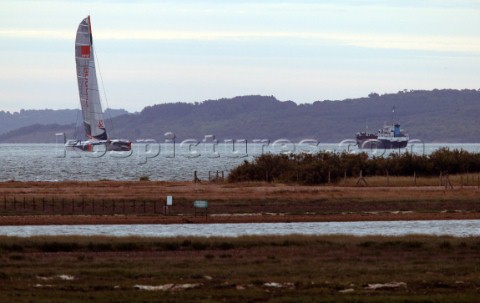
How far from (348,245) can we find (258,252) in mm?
2837

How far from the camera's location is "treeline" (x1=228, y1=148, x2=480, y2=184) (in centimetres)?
7188

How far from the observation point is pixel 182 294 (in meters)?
23.0

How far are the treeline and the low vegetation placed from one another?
36.5 meters

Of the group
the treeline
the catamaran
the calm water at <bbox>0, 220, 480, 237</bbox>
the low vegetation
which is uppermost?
the catamaran

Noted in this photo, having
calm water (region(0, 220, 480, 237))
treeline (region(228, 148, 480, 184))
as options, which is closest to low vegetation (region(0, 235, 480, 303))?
calm water (region(0, 220, 480, 237))

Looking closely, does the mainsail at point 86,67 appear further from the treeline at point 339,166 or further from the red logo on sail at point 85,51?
the treeline at point 339,166

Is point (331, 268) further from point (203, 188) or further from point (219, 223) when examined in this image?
point (203, 188)

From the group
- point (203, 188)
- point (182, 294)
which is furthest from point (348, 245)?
point (203, 188)

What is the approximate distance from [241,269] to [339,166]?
4628cm

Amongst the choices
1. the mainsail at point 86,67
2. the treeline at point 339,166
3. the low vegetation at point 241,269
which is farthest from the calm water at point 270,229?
the mainsail at point 86,67

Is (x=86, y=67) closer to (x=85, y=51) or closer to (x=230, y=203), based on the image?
(x=85, y=51)

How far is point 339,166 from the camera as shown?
2869 inches

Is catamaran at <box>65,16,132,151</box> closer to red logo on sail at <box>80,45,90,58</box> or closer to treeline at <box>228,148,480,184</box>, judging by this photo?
red logo on sail at <box>80,45,90,58</box>

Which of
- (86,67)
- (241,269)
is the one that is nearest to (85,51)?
(86,67)
